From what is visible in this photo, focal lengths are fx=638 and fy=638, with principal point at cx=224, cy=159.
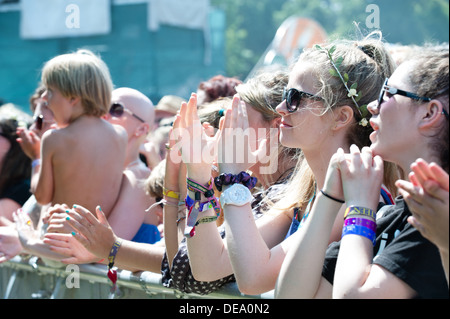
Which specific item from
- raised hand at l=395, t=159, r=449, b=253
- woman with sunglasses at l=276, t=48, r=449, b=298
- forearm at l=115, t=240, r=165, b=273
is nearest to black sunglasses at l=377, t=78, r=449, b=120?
woman with sunglasses at l=276, t=48, r=449, b=298

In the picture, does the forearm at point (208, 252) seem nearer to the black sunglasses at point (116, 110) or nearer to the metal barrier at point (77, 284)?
the metal barrier at point (77, 284)

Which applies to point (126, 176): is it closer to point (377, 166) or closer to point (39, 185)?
point (39, 185)

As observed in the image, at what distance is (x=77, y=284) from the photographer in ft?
12.5

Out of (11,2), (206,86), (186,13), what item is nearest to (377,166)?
(206,86)

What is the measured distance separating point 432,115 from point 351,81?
687 millimetres

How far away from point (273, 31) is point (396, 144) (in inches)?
2709

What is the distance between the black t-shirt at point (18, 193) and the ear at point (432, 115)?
379 cm

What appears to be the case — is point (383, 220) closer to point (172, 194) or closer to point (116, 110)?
point (172, 194)

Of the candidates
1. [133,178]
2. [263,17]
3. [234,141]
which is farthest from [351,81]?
[263,17]

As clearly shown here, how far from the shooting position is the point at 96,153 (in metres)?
3.89

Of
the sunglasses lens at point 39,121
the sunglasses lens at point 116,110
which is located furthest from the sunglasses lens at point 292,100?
the sunglasses lens at point 39,121

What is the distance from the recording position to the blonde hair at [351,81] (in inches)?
97.7

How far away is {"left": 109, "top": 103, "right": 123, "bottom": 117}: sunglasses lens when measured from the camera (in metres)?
4.39
